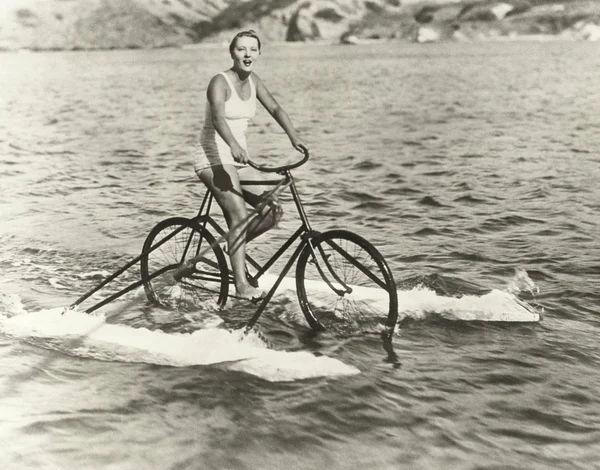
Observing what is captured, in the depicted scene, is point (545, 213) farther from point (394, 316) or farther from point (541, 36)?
point (541, 36)

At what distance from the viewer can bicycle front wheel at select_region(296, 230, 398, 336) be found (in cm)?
663

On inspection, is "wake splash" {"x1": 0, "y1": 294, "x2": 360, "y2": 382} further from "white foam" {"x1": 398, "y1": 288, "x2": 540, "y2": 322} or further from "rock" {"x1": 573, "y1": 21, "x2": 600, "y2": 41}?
"rock" {"x1": 573, "y1": 21, "x2": 600, "y2": 41}

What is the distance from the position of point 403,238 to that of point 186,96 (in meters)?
32.9

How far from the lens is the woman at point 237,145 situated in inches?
256

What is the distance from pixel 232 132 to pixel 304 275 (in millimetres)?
1464

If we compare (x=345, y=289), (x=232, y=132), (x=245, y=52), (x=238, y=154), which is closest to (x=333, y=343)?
(x=345, y=289)

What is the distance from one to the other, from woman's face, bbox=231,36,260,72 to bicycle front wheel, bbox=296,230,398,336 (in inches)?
63.3

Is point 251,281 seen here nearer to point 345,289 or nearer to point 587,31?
point 345,289

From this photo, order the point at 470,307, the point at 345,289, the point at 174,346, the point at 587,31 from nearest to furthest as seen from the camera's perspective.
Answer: the point at 174,346
the point at 345,289
the point at 470,307
the point at 587,31

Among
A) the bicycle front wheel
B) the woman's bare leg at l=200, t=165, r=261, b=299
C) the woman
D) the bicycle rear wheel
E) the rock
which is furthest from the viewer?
the rock

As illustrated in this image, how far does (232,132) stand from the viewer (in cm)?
675

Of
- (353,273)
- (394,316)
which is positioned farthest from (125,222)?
(394,316)

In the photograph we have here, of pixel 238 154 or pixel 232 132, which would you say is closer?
pixel 238 154

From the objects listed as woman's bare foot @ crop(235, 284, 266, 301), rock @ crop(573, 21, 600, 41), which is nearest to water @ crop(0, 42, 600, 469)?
woman's bare foot @ crop(235, 284, 266, 301)
